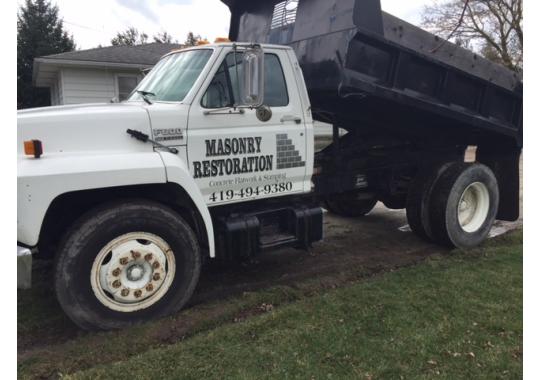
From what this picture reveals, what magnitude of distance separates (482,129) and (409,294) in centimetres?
275

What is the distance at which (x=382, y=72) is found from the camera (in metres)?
4.92

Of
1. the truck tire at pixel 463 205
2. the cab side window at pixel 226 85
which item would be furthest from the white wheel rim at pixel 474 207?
the cab side window at pixel 226 85

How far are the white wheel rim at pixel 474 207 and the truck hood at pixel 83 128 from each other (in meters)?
4.36

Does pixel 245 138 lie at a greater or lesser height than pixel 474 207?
greater

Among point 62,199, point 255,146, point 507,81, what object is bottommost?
point 62,199

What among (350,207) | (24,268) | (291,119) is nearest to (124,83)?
(350,207)

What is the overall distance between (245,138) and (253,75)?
24.3 inches

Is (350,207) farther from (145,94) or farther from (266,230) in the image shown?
(145,94)

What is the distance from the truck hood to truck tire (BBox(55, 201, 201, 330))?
1.69 feet

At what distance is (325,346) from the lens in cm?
348

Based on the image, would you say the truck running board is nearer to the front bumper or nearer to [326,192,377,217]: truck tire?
the front bumper

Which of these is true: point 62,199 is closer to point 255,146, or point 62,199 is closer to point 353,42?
point 255,146

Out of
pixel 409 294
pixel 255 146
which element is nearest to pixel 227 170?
pixel 255 146

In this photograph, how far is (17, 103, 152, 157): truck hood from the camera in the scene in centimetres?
358
